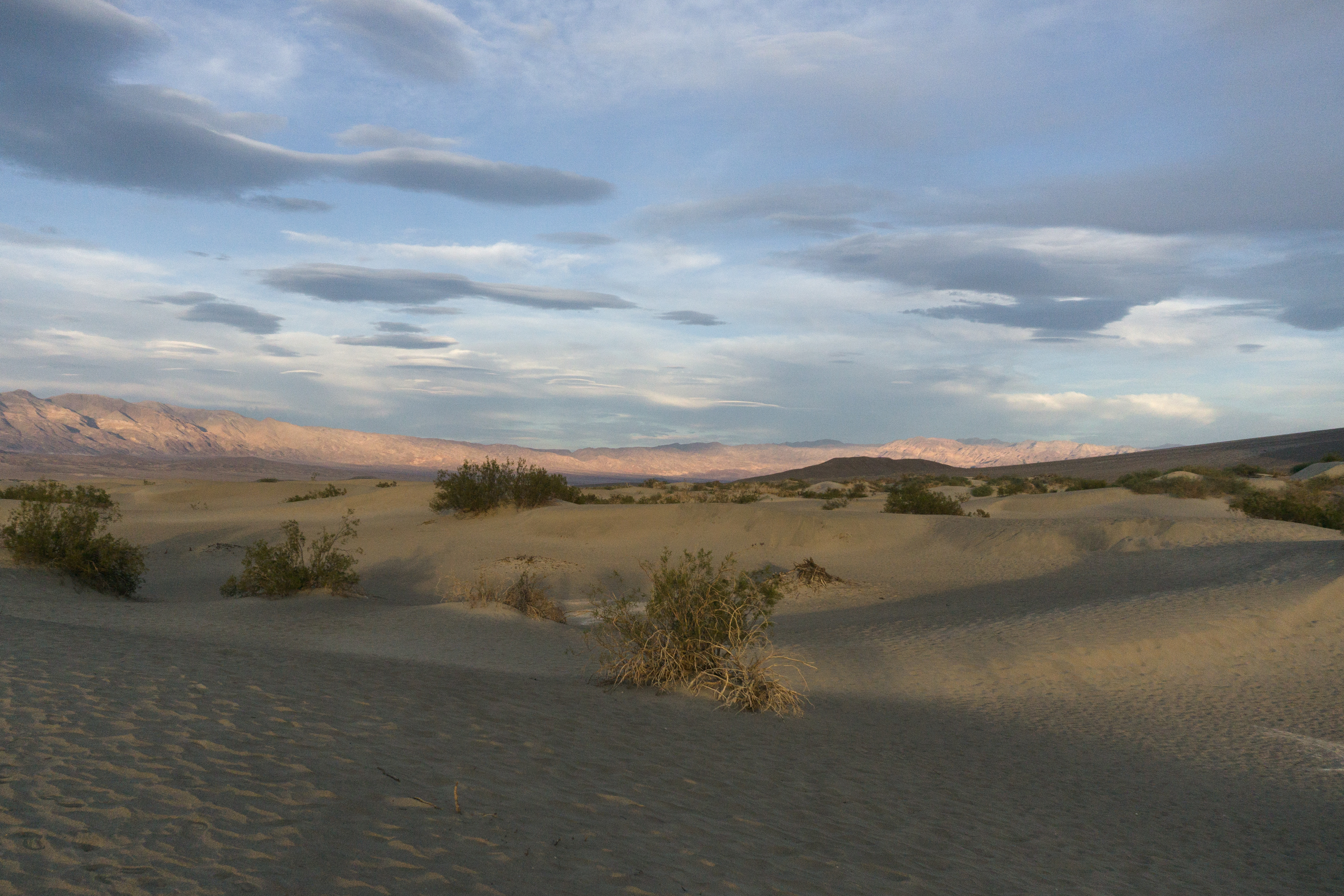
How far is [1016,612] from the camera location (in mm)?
13086

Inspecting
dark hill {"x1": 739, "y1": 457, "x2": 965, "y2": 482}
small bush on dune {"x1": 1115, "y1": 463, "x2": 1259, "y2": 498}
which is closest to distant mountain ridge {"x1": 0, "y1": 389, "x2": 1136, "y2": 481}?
dark hill {"x1": 739, "y1": 457, "x2": 965, "y2": 482}

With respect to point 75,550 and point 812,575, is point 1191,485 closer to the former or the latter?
point 812,575

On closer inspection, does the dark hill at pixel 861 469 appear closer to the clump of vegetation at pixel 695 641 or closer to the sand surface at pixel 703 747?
the sand surface at pixel 703 747

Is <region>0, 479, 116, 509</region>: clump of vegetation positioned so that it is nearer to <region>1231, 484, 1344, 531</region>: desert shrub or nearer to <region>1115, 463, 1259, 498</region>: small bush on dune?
<region>1231, 484, 1344, 531</region>: desert shrub

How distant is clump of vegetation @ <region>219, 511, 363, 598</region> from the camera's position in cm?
1488

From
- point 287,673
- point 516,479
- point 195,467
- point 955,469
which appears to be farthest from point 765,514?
point 195,467

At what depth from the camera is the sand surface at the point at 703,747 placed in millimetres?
3736

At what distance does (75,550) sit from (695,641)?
12.1 meters

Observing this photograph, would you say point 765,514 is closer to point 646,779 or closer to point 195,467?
point 646,779

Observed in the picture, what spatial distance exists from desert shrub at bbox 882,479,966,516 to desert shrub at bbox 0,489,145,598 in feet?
64.7

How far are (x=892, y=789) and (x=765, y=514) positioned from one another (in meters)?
17.2

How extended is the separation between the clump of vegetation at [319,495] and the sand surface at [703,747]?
69.1 feet

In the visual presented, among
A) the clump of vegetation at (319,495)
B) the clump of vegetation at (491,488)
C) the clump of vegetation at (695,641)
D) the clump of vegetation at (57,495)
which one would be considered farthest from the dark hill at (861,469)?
the clump of vegetation at (695,641)

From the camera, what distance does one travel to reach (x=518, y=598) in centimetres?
1469
